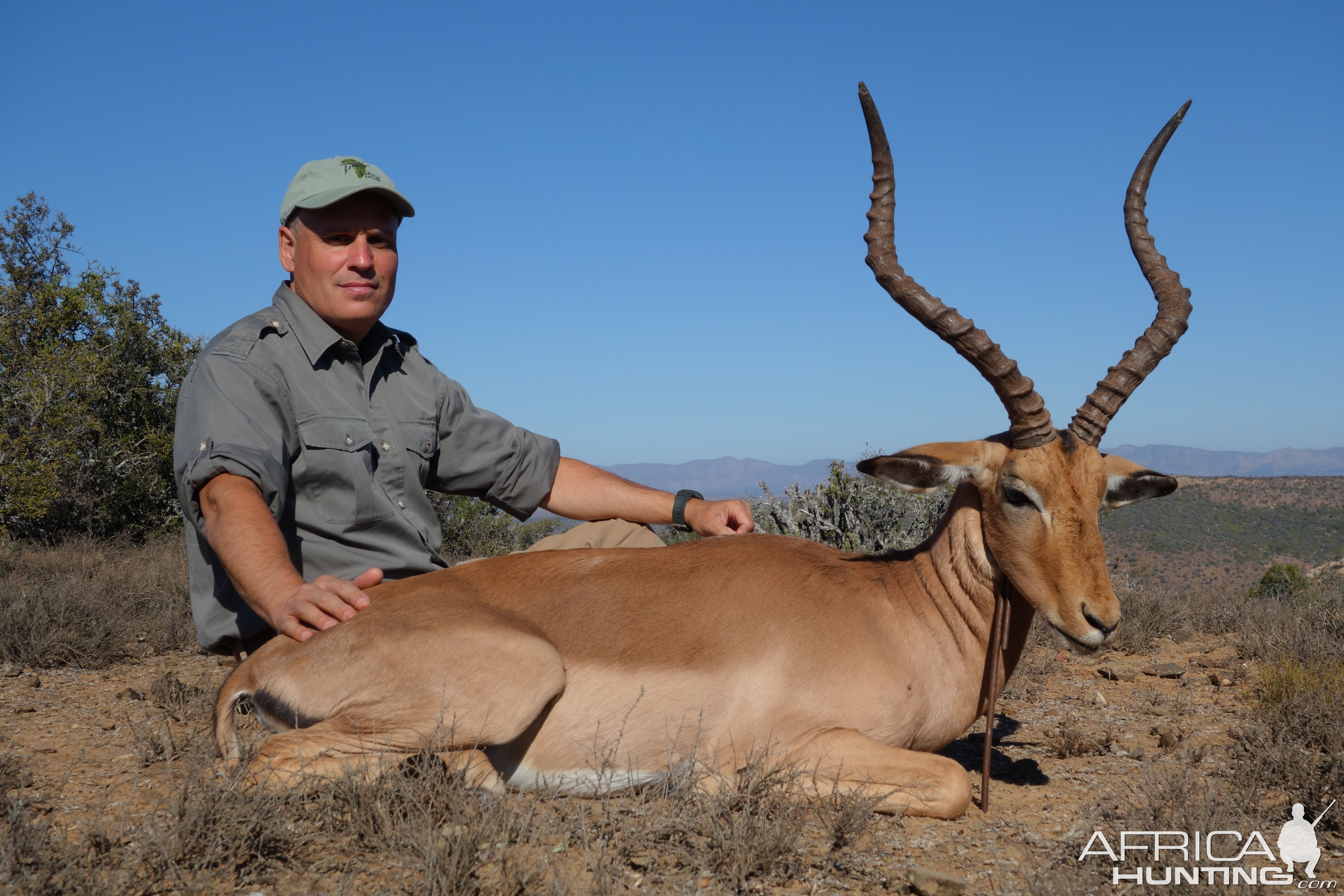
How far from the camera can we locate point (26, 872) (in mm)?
2916

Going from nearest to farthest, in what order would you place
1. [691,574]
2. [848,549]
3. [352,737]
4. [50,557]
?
[352,737], [691,574], [848,549], [50,557]

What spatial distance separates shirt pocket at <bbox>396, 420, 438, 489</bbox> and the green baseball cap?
4.06 ft

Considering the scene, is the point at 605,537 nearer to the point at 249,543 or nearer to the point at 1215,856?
the point at 249,543

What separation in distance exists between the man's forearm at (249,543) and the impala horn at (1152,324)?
3401 mm

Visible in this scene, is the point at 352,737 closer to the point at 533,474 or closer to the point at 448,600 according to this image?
the point at 448,600

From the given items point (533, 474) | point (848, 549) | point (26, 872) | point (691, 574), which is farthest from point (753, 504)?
point (26, 872)

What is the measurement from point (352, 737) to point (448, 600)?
70cm

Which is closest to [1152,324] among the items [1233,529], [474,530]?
[474,530]

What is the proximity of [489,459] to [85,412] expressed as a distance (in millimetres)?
12477

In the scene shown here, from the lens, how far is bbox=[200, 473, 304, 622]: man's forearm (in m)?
3.59

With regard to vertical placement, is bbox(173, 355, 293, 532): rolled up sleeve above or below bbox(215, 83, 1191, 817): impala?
above

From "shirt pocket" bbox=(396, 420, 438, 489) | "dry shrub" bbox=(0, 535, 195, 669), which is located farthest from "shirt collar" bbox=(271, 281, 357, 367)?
"dry shrub" bbox=(0, 535, 195, 669)

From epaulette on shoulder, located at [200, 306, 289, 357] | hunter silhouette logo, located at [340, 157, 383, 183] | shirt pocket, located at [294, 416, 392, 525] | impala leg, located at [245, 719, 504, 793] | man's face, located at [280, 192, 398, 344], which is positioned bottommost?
impala leg, located at [245, 719, 504, 793]

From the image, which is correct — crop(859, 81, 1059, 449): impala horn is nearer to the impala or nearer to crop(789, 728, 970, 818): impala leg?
the impala
